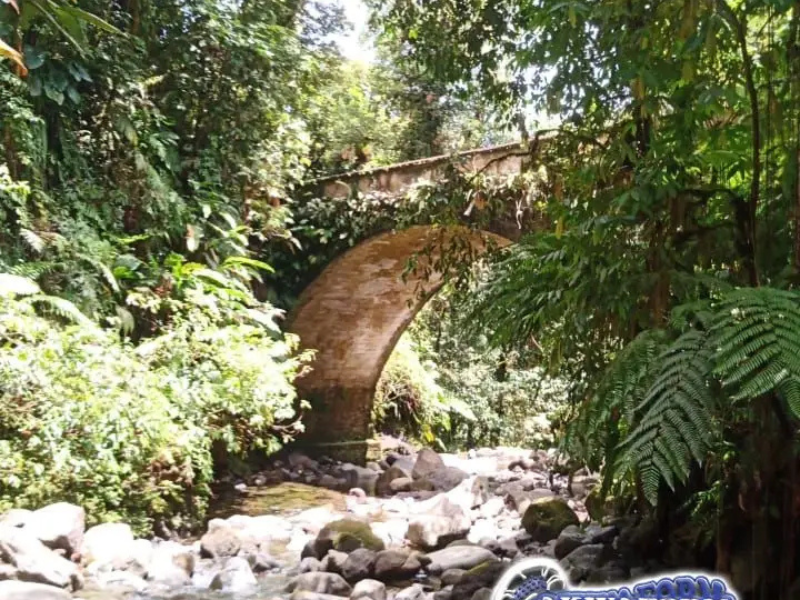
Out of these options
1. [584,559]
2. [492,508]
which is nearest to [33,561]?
[584,559]

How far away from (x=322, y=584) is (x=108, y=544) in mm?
1283

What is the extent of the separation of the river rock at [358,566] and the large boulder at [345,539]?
299 millimetres

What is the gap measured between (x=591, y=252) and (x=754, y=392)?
1.00 meters

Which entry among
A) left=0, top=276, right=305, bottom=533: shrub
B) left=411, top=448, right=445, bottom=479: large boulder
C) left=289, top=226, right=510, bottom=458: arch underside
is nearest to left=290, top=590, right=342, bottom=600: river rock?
left=0, top=276, right=305, bottom=533: shrub

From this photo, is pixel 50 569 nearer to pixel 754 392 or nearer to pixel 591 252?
pixel 591 252

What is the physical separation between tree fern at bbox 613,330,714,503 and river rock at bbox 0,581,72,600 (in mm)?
2830

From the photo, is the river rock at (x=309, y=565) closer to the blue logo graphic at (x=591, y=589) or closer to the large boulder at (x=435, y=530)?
the large boulder at (x=435, y=530)

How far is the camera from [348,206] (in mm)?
8078

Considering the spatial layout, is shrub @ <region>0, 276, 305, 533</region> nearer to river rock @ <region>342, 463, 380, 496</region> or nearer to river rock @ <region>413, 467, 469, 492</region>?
river rock @ <region>342, 463, 380, 496</region>

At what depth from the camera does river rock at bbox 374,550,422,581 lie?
4.45 meters

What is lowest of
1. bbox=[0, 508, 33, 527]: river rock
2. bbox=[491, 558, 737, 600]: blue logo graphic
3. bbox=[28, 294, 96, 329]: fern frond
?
bbox=[0, 508, 33, 527]: river rock

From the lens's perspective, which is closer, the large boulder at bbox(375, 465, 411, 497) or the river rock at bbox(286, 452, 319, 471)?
the large boulder at bbox(375, 465, 411, 497)

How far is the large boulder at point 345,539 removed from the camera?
488 cm

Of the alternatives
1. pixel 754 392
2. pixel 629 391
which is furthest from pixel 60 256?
pixel 754 392
